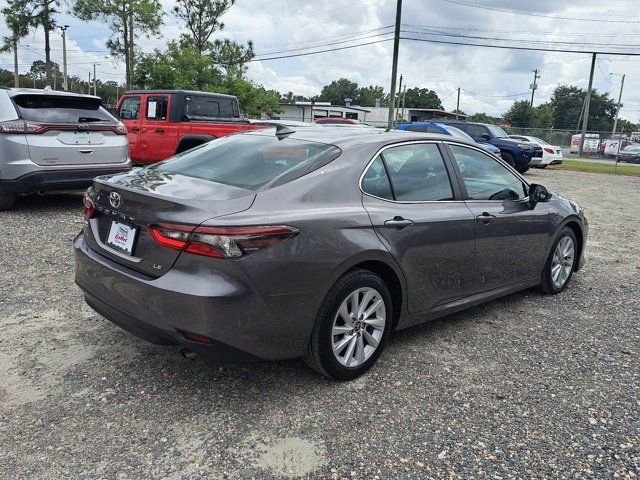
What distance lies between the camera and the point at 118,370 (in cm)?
331

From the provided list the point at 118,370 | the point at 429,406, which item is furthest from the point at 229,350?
the point at 429,406

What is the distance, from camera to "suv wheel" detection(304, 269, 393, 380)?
305 cm

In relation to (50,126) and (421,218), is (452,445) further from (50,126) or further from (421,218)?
(50,126)

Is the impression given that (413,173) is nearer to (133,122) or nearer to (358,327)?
(358,327)

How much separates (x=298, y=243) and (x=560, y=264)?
339 centimetres

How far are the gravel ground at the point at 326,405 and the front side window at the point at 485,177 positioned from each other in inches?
41.5

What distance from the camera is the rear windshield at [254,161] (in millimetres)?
3174

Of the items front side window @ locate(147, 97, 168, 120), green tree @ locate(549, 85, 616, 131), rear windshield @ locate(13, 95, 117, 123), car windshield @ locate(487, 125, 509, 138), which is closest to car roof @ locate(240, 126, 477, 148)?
rear windshield @ locate(13, 95, 117, 123)

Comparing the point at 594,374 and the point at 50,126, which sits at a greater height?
the point at 50,126

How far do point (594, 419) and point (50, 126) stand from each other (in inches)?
270

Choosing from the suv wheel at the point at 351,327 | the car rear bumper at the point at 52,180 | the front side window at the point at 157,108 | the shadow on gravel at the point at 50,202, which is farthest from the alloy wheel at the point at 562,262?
the front side window at the point at 157,108

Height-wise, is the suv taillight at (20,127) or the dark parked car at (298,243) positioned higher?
the suv taillight at (20,127)

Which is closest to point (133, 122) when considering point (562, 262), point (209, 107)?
point (209, 107)

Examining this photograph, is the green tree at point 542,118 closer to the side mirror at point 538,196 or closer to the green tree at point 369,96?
the green tree at point 369,96
